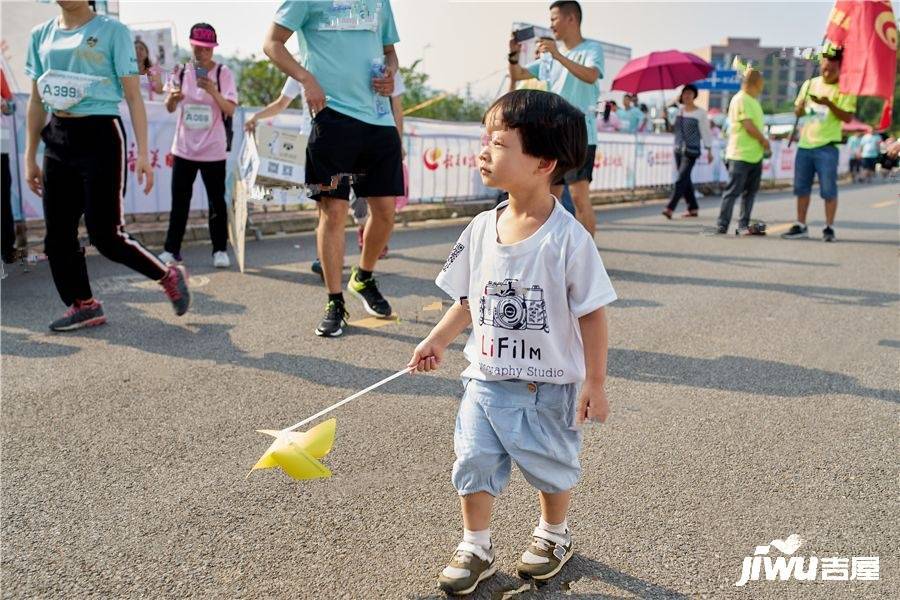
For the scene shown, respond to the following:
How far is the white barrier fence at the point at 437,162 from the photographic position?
785cm

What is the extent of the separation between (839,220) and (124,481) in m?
11.4

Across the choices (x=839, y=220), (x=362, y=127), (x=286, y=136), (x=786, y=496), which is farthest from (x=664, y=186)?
(x=786, y=496)

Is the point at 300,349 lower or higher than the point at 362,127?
lower

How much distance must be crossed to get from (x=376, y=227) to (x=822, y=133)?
6.21 meters

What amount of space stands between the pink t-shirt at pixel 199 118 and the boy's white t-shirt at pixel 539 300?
5117 millimetres

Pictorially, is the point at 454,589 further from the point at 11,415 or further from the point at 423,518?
the point at 11,415

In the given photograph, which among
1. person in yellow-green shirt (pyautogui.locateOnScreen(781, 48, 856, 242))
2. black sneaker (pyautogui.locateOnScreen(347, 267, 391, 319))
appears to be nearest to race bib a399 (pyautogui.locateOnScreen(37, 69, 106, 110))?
black sneaker (pyautogui.locateOnScreen(347, 267, 391, 319))

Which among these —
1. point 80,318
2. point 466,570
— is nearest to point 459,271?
point 466,570

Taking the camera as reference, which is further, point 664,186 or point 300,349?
point 664,186

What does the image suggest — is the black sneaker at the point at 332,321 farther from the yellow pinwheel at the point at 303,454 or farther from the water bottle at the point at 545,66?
the water bottle at the point at 545,66

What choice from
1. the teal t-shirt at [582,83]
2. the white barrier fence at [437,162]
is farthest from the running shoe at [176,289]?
the teal t-shirt at [582,83]

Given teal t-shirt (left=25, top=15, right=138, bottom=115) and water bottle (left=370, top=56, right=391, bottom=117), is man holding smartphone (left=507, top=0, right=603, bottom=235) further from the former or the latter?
teal t-shirt (left=25, top=15, right=138, bottom=115)

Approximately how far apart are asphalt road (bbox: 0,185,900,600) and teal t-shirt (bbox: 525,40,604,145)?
64.8 inches

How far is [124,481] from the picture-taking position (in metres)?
2.71
